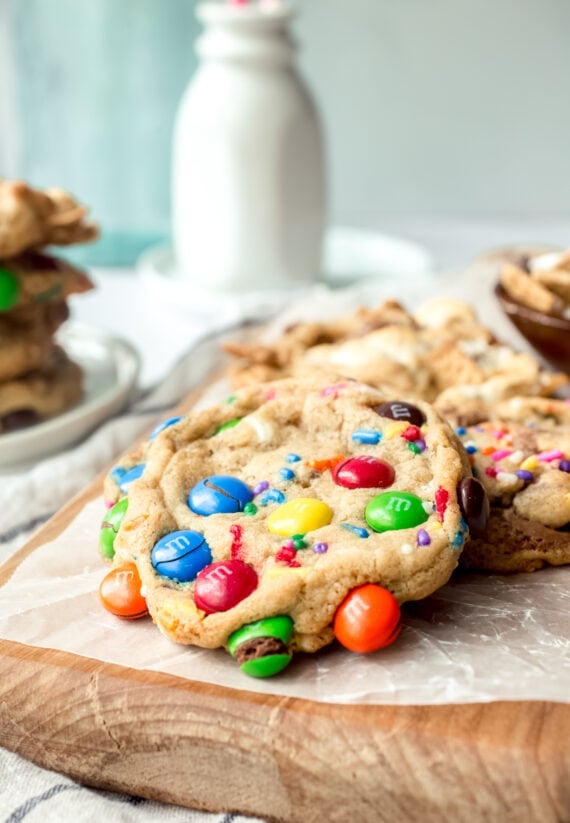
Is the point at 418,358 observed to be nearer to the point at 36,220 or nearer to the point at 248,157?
the point at 36,220

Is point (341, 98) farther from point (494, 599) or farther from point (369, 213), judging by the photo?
point (494, 599)

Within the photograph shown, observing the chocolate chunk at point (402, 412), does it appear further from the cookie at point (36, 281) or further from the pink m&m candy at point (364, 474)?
the cookie at point (36, 281)

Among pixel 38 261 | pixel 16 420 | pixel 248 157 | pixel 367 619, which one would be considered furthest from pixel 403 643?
pixel 248 157

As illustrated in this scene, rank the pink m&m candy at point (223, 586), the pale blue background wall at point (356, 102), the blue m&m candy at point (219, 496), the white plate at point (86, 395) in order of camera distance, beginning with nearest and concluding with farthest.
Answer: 1. the pink m&m candy at point (223, 586)
2. the blue m&m candy at point (219, 496)
3. the white plate at point (86, 395)
4. the pale blue background wall at point (356, 102)

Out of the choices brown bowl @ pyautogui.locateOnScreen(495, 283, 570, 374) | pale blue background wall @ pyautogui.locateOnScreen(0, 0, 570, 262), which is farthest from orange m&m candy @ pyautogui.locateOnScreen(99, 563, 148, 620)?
pale blue background wall @ pyautogui.locateOnScreen(0, 0, 570, 262)

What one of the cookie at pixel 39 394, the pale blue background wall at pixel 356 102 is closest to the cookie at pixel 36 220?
the cookie at pixel 39 394

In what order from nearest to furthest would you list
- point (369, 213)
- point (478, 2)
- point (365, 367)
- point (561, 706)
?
point (561, 706) < point (365, 367) < point (478, 2) < point (369, 213)

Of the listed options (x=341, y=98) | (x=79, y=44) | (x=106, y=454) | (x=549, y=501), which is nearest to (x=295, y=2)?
(x=341, y=98)

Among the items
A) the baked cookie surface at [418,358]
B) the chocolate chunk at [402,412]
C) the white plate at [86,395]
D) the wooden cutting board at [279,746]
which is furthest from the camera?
the white plate at [86,395]
